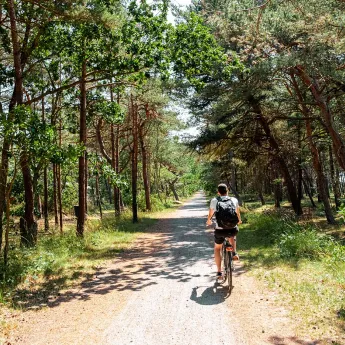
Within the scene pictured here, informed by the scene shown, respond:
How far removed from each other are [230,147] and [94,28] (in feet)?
34.4

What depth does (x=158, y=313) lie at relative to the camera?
5.64 m

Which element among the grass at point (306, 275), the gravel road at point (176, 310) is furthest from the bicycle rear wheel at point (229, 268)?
the grass at point (306, 275)

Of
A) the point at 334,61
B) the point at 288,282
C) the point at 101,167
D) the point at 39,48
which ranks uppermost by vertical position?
the point at 39,48

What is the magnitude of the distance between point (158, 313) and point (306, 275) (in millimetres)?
3652

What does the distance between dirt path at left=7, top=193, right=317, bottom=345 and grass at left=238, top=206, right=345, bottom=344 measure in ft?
1.19

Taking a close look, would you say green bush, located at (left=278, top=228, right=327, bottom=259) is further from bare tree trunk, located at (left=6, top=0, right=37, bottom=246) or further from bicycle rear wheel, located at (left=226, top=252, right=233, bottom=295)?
bare tree trunk, located at (left=6, top=0, right=37, bottom=246)

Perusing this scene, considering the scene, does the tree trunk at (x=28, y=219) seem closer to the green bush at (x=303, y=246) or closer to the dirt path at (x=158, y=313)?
the dirt path at (x=158, y=313)

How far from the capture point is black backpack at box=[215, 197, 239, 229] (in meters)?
6.59

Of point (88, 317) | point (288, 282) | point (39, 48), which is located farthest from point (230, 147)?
point (88, 317)

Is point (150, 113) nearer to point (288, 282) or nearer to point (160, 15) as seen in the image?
point (160, 15)

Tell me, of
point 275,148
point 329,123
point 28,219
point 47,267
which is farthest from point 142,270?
point 275,148

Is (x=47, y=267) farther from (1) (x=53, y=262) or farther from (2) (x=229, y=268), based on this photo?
(2) (x=229, y=268)

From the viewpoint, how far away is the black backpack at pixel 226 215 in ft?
21.6

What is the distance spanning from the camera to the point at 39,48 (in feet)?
37.0
